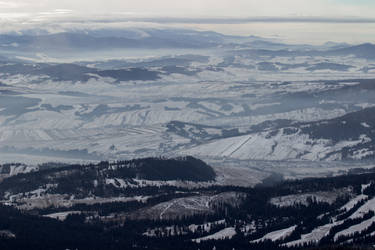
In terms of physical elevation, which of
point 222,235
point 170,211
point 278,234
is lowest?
point 170,211

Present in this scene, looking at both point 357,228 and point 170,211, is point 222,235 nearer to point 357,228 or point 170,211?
point 170,211

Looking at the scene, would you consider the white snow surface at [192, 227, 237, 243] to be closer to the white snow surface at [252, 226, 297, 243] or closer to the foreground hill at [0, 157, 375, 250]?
the foreground hill at [0, 157, 375, 250]

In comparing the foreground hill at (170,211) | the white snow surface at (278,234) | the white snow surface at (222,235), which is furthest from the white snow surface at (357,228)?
the white snow surface at (222,235)

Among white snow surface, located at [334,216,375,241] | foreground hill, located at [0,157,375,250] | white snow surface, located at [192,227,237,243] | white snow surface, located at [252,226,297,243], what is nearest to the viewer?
foreground hill, located at [0,157,375,250]

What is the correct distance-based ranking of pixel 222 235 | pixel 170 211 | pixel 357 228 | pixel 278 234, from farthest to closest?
pixel 170 211, pixel 222 235, pixel 278 234, pixel 357 228

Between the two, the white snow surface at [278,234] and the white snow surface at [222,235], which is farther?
the white snow surface at [222,235]

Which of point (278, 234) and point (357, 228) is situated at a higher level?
point (357, 228)

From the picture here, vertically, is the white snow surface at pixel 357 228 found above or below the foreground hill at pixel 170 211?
above

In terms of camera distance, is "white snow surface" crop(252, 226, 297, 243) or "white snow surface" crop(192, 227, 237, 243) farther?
"white snow surface" crop(192, 227, 237, 243)

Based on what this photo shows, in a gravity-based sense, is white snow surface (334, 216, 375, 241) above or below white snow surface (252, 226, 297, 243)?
above

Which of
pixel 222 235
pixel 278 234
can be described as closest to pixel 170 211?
pixel 222 235

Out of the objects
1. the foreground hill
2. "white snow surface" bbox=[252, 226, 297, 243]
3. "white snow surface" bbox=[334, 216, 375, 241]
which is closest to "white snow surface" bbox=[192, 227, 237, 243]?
the foreground hill

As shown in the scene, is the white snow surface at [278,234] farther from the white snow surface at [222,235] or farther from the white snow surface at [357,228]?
the white snow surface at [357,228]
